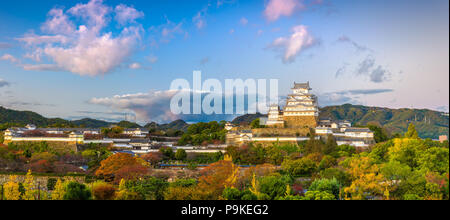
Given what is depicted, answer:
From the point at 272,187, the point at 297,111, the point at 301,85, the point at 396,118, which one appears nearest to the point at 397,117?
the point at 396,118

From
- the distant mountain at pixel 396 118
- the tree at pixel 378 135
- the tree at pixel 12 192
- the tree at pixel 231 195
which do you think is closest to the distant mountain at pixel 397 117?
the distant mountain at pixel 396 118

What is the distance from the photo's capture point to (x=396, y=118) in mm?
58594

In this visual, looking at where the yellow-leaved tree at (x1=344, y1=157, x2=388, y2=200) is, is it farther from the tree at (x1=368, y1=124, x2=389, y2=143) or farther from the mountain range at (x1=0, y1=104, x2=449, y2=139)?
the mountain range at (x1=0, y1=104, x2=449, y2=139)

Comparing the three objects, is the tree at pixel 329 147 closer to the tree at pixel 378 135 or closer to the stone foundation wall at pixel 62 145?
the tree at pixel 378 135

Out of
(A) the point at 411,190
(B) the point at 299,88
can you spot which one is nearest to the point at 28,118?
(B) the point at 299,88

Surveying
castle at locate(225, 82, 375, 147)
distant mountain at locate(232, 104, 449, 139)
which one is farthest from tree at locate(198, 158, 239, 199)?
distant mountain at locate(232, 104, 449, 139)

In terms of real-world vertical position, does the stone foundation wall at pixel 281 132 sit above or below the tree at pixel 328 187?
above

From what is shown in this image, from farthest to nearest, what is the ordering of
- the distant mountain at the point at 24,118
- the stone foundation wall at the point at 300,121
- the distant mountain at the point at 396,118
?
the distant mountain at the point at 24,118
the distant mountain at the point at 396,118
the stone foundation wall at the point at 300,121

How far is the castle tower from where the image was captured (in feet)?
125

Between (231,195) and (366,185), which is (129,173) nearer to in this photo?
(231,195)

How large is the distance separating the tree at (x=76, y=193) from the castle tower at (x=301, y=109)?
73.7 feet

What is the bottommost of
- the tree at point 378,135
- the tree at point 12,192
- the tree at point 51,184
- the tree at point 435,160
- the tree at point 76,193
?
the tree at point 51,184

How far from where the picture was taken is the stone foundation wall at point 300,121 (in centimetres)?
3754

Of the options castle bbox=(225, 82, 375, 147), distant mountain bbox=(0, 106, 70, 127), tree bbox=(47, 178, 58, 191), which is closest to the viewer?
tree bbox=(47, 178, 58, 191)
